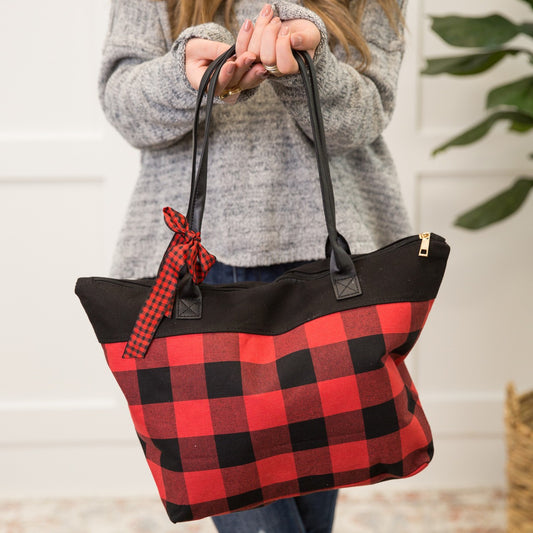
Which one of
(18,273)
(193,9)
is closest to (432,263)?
(193,9)

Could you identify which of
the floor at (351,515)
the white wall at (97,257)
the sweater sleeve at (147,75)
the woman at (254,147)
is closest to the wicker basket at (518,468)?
the floor at (351,515)

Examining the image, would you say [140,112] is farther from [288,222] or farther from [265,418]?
[265,418]

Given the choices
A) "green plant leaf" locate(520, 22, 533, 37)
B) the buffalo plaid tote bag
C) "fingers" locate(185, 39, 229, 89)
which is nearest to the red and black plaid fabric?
the buffalo plaid tote bag

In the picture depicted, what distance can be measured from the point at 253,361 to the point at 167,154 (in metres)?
0.33

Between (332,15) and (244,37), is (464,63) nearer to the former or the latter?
(332,15)

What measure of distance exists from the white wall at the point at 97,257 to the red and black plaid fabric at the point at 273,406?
103cm

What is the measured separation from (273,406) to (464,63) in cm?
96

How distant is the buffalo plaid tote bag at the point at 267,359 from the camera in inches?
24.5

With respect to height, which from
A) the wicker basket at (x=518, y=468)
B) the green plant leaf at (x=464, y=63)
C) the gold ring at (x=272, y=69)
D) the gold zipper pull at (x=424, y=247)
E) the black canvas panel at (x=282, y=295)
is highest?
the gold ring at (x=272, y=69)

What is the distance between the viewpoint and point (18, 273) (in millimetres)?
1634

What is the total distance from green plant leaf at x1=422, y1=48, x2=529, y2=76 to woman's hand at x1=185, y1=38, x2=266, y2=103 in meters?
0.73

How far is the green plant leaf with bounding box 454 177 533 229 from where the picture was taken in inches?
52.7

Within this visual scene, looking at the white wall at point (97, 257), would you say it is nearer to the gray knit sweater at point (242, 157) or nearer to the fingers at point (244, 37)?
the gray knit sweater at point (242, 157)

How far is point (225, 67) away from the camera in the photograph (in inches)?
24.6
